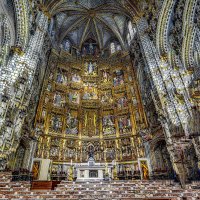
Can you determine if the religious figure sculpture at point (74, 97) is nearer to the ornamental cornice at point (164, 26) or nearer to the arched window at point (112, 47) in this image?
the arched window at point (112, 47)

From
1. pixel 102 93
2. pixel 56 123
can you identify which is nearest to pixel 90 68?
pixel 102 93

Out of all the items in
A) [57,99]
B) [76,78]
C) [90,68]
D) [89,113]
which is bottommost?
[89,113]

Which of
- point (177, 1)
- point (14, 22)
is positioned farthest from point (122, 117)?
point (14, 22)

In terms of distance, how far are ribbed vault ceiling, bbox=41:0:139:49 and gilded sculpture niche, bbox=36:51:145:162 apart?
518 centimetres

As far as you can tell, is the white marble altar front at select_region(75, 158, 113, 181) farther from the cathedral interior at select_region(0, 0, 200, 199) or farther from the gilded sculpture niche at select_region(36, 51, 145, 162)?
the gilded sculpture niche at select_region(36, 51, 145, 162)

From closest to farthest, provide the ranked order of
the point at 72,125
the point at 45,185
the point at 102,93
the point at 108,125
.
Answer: the point at 45,185, the point at 72,125, the point at 108,125, the point at 102,93

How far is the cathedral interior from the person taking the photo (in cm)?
1210

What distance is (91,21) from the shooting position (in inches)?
1075

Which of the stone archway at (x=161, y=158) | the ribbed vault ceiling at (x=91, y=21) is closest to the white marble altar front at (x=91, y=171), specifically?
the stone archway at (x=161, y=158)

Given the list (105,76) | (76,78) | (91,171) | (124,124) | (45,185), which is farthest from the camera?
(105,76)

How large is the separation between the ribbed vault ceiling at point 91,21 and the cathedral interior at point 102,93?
5.9 inches

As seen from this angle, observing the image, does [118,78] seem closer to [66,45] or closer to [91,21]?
[66,45]

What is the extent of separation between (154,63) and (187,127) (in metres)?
6.69

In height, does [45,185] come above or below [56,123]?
below
